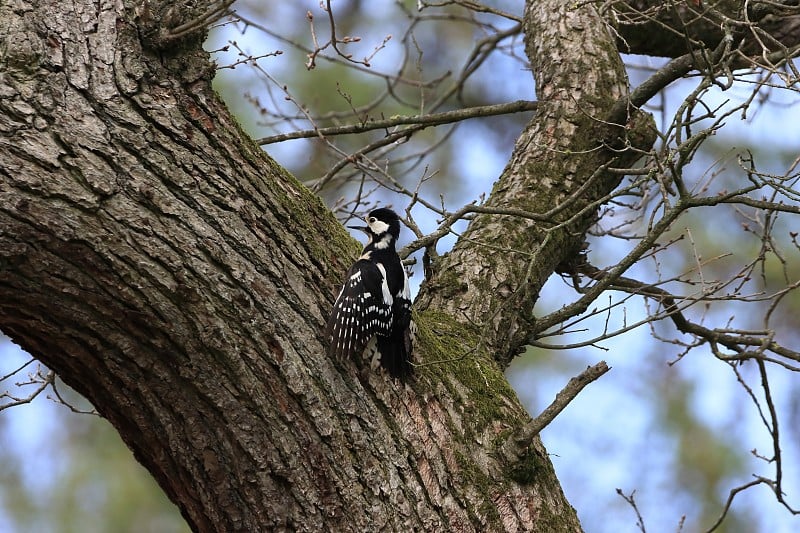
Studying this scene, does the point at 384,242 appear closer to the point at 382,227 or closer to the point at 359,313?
the point at 382,227

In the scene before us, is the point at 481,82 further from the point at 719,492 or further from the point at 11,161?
Answer: the point at 11,161

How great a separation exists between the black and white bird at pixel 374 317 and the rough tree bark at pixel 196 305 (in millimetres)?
58

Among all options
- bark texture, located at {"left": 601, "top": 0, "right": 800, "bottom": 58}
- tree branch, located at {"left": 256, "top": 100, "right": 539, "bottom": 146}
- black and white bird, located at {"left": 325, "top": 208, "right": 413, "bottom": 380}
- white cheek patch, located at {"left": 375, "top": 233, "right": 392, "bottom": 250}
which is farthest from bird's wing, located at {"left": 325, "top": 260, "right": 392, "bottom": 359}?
bark texture, located at {"left": 601, "top": 0, "right": 800, "bottom": 58}

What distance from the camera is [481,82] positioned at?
8102 mm

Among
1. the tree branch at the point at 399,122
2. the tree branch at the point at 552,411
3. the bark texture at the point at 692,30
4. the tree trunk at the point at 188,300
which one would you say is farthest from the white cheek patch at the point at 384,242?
the bark texture at the point at 692,30

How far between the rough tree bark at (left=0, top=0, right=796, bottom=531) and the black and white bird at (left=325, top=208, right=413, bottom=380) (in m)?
0.06

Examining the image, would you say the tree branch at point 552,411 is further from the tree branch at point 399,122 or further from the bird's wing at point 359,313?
the tree branch at point 399,122

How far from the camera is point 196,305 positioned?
2336 mm

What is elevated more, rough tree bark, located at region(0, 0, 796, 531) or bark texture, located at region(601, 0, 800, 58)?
bark texture, located at region(601, 0, 800, 58)

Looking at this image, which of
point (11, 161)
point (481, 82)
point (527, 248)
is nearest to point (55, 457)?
point (481, 82)

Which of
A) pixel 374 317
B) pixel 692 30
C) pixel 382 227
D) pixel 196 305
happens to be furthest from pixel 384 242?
pixel 692 30

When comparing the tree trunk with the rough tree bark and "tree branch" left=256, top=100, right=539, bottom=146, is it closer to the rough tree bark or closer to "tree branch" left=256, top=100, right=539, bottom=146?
the rough tree bark

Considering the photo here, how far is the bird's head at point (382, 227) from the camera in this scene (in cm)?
392

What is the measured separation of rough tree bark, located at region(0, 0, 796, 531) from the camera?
2.24m
